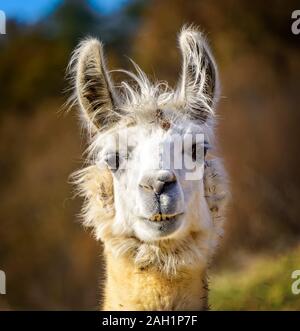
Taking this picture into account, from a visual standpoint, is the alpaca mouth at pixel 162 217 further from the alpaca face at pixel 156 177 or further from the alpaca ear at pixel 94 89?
the alpaca ear at pixel 94 89

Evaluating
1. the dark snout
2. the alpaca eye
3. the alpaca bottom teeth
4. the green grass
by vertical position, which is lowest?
the green grass

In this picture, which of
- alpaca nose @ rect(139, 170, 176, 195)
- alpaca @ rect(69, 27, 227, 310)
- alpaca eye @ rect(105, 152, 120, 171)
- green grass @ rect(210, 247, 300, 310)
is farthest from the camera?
green grass @ rect(210, 247, 300, 310)

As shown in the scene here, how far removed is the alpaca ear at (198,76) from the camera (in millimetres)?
3957

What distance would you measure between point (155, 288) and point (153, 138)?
0.73 metres

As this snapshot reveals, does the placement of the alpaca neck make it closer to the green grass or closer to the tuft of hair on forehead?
the tuft of hair on forehead

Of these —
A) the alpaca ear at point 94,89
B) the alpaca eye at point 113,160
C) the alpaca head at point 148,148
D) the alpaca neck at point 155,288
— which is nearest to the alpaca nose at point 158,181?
the alpaca head at point 148,148

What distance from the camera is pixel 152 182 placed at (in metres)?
3.41

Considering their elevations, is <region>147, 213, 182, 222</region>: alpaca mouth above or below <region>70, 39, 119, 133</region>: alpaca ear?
below

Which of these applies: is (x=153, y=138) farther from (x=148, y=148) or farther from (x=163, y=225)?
(x=163, y=225)

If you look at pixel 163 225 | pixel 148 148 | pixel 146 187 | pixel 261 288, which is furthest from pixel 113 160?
pixel 261 288

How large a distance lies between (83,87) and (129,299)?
1148mm

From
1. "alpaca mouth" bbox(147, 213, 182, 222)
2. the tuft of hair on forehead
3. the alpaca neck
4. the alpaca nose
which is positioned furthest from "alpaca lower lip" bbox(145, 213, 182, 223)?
the tuft of hair on forehead

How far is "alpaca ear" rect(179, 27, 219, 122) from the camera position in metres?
3.96
